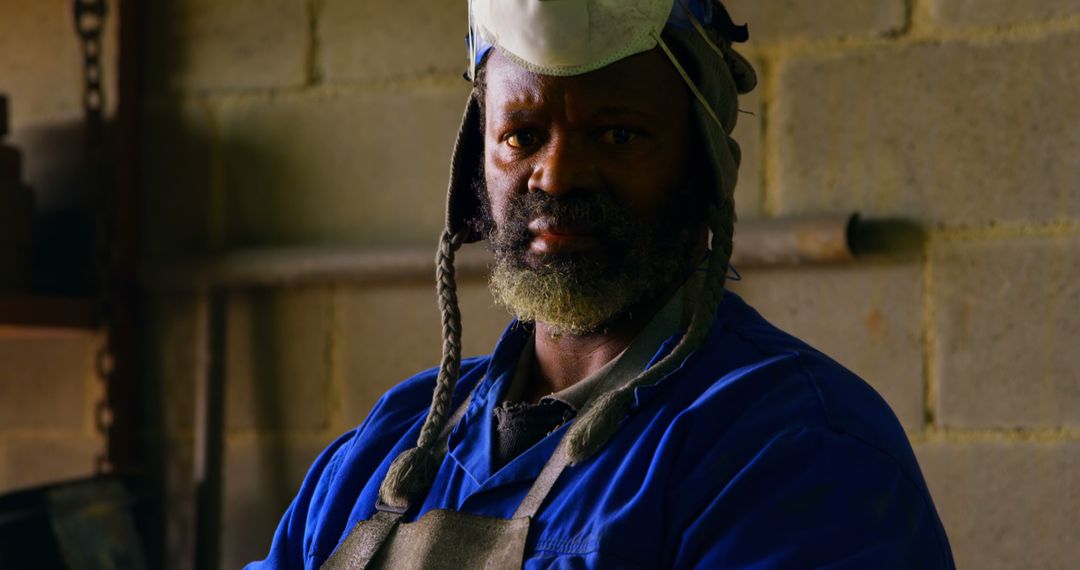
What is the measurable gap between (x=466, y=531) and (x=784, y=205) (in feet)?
4.09

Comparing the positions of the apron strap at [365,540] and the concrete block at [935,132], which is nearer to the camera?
the apron strap at [365,540]

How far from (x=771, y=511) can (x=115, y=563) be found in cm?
193

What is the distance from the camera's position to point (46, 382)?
9.93 feet

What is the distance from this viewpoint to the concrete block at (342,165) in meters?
2.74

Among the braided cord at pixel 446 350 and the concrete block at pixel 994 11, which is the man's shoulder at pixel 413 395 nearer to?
A: the braided cord at pixel 446 350

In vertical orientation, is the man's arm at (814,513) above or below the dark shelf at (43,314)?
above

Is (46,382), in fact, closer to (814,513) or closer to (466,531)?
(466,531)

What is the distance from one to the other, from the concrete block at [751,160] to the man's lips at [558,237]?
1.00 metres

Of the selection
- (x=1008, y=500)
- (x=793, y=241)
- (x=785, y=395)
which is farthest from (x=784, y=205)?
(x=785, y=395)

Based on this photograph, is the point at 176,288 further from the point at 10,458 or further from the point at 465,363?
the point at 465,363

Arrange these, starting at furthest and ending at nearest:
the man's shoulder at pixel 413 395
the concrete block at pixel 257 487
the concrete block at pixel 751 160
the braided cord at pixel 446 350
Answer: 1. the concrete block at pixel 257 487
2. the concrete block at pixel 751 160
3. the man's shoulder at pixel 413 395
4. the braided cord at pixel 446 350

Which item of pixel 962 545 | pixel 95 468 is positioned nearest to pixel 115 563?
Answer: pixel 95 468

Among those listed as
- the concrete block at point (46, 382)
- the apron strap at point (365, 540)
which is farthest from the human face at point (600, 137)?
the concrete block at point (46, 382)

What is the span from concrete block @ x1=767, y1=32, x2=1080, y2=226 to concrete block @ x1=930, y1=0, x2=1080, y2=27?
4cm
